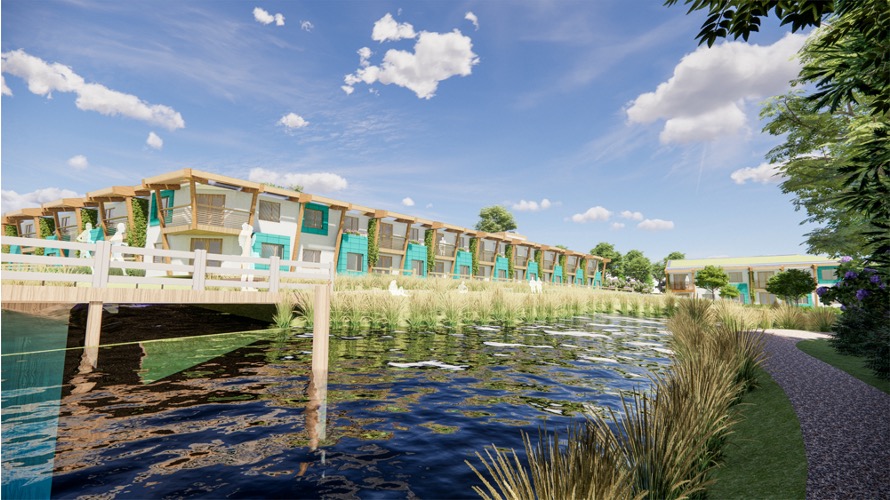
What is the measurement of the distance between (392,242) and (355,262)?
4609 mm

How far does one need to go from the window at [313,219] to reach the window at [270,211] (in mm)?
2036

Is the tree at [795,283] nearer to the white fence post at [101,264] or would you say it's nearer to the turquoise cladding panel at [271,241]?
the white fence post at [101,264]

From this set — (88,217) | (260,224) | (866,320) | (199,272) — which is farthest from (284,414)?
(88,217)

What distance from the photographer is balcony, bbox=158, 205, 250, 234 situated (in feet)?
88.8

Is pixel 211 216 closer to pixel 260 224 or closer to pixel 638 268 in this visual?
pixel 260 224

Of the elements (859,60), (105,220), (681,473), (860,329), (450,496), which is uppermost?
(105,220)

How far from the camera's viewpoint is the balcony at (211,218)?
27059mm

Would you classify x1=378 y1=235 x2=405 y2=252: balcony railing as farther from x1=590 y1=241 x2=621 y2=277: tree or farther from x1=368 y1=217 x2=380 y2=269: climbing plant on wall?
x1=590 y1=241 x2=621 y2=277: tree

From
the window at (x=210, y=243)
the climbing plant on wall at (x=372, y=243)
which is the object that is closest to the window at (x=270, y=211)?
the window at (x=210, y=243)

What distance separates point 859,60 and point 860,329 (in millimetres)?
7443

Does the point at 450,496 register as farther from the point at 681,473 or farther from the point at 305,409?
the point at 305,409

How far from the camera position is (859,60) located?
4.56 metres

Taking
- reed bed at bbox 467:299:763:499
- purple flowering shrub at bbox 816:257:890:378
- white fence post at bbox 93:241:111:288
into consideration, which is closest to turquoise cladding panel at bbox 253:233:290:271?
white fence post at bbox 93:241:111:288

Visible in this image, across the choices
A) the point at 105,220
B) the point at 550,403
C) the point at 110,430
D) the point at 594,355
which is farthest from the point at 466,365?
the point at 105,220
